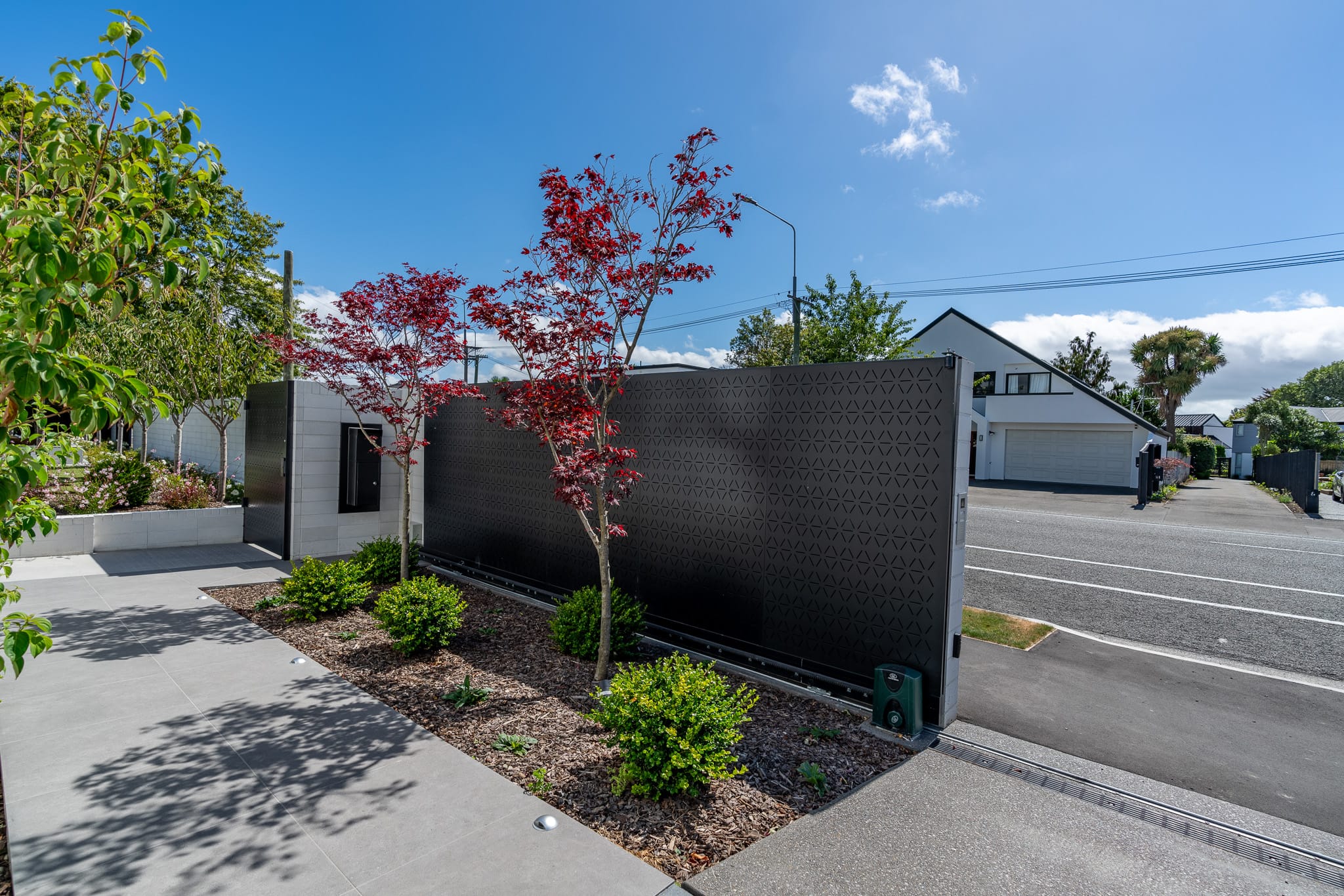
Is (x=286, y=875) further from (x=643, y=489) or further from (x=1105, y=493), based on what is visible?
(x=1105, y=493)

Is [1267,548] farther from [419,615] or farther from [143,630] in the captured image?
[143,630]

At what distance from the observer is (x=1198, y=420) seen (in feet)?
206

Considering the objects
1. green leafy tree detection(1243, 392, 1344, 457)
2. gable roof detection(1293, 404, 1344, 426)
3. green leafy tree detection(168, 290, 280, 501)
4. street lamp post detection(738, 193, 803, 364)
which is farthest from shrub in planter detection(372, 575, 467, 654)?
gable roof detection(1293, 404, 1344, 426)

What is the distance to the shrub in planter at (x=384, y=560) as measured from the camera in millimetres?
7531

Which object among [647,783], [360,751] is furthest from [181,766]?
[647,783]

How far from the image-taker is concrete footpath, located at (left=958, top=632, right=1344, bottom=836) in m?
3.68

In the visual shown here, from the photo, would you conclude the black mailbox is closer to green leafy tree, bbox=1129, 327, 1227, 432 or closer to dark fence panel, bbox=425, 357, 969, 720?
dark fence panel, bbox=425, 357, 969, 720

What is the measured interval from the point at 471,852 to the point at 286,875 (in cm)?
75

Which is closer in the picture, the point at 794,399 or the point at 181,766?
the point at 181,766

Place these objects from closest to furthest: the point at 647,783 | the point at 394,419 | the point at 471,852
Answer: the point at 471,852, the point at 647,783, the point at 394,419

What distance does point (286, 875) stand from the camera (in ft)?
8.54

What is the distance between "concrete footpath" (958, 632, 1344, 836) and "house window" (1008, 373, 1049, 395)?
24295 millimetres

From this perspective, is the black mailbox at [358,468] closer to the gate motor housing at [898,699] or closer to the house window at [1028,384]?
the gate motor housing at [898,699]

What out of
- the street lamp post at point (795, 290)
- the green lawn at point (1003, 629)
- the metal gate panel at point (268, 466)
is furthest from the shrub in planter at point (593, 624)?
the street lamp post at point (795, 290)
